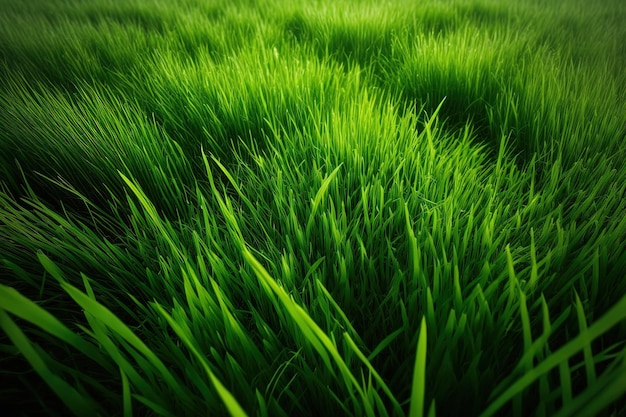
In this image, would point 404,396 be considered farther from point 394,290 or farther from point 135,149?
point 135,149

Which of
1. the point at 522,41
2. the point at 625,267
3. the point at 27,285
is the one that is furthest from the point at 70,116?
the point at 522,41

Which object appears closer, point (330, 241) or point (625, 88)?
point (330, 241)

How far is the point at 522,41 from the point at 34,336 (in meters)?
1.59

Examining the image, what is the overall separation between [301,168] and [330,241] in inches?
7.0

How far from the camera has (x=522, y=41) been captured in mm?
1246

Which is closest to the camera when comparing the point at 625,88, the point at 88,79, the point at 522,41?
the point at 625,88

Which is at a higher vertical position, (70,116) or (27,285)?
(70,116)

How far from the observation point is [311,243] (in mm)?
438

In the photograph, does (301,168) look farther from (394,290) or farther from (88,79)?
(88,79)

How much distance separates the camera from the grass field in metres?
0.28

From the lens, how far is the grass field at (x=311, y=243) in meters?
0.28

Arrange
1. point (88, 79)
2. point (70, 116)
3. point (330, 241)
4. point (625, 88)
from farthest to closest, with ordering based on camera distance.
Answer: point (88, 79), point (625, 88), point (70, 116), point (330, 241)

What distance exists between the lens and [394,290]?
361 millimetres

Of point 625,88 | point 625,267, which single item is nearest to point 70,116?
point 625,267
